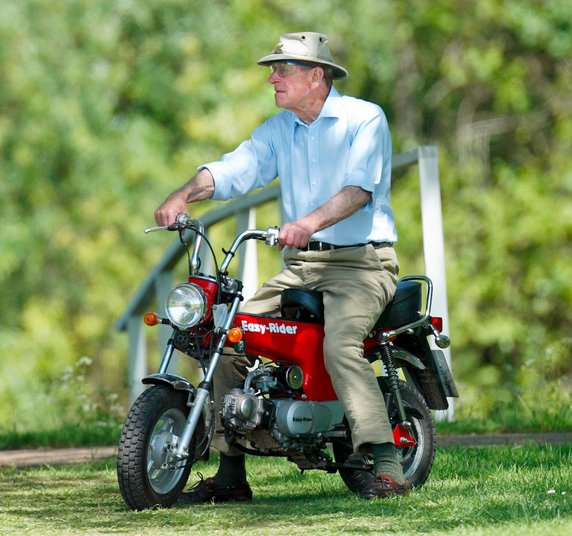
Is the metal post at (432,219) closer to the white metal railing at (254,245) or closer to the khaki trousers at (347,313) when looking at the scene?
the white metal railing at (254,245)

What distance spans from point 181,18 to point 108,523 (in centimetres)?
1714

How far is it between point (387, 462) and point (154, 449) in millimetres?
970

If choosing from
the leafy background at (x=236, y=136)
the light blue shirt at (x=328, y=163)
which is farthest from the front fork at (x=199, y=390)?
the leafy background at (x=236, y=136)

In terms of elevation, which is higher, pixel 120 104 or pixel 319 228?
pixel 120 104

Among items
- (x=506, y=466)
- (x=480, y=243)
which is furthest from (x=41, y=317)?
(x=506, y=466)

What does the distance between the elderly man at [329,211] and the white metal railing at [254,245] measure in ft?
7.03

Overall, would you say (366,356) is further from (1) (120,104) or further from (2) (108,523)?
(1) (120,104)

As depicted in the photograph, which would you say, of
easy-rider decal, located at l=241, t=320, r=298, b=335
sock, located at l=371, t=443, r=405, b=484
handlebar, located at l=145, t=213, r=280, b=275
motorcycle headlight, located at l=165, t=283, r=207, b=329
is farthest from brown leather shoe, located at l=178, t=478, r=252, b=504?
handlebar, located at l=145, t=213, r=280, b=275

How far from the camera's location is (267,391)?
598 centimetres

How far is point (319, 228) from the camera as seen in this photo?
19.0 ft

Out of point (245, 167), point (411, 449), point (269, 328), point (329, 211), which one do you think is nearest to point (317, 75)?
point (245, 167)

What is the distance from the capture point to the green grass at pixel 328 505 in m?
5.11

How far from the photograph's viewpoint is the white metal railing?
8703 millimetres

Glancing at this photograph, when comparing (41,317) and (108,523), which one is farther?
(41,317)
